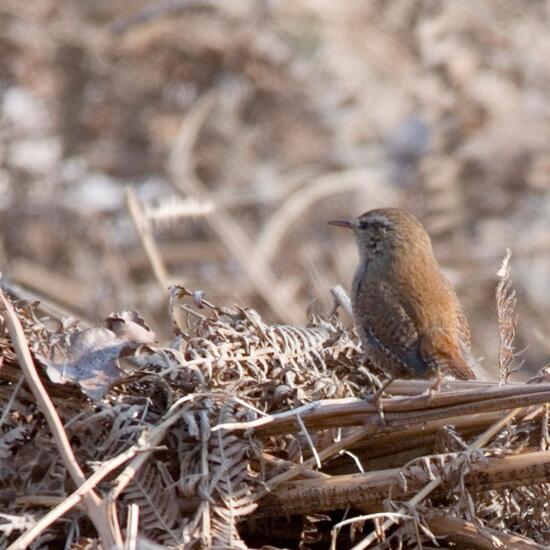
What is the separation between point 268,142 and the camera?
25.1 ft

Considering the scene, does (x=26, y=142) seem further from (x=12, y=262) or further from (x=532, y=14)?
(x=532, y=14)

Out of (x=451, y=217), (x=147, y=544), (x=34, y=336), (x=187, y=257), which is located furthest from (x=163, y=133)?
(x=147, y=544)

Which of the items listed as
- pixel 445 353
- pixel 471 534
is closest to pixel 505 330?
pixel 445 353

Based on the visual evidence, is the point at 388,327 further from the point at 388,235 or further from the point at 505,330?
the point at 388,235

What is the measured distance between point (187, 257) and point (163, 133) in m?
1.24

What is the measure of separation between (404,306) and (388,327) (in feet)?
0.60

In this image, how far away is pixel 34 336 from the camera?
249cm

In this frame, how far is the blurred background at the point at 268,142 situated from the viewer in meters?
6.39

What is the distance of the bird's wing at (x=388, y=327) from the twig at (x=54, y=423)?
2.70ft

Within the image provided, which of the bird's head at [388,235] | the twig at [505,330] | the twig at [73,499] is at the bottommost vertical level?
the twig at [73,499]

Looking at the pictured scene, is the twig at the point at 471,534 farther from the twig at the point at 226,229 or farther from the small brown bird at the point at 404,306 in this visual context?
the twig at the point at 226,229

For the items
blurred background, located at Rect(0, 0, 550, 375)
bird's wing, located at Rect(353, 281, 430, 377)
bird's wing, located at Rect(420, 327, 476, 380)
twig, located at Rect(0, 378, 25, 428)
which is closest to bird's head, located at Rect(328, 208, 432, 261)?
bird's wing, located at Rect(353, 281, 430, 377)

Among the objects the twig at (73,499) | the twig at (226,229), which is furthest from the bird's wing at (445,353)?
the twig at (226,229)

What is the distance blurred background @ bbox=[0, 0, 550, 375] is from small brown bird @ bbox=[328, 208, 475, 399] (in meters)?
2.32
